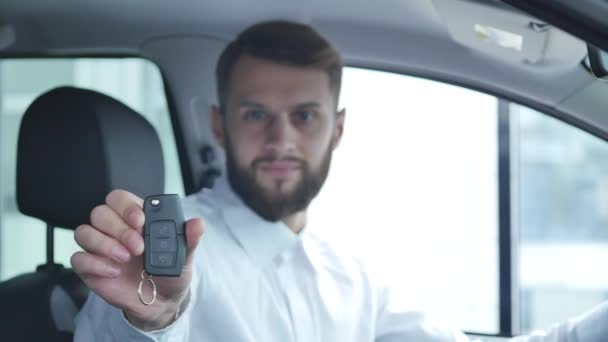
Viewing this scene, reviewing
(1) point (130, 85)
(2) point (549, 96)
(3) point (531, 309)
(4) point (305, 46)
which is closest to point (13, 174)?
(1) point (130, 85)

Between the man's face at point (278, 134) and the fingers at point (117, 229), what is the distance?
668 mm

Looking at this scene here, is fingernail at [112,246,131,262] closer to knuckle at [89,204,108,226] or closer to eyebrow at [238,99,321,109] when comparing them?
knuckle at [89,204,108,226]

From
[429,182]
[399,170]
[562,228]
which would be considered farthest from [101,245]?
[562,228]

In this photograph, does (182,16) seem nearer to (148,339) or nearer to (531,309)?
(148,339)

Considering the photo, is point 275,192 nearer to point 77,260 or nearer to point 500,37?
point 500,37

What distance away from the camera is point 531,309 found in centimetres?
1046

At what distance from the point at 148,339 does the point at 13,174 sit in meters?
0.67

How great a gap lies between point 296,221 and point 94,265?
779 millimetres

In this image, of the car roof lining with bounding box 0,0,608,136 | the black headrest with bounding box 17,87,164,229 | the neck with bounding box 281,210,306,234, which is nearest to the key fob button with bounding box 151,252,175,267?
the black headrest with bounding box 17,87,164,229

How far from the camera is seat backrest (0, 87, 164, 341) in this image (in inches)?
59.6

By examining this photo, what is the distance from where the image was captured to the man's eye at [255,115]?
5.36 ft

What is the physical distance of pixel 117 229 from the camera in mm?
939

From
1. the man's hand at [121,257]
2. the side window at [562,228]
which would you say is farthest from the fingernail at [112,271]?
the side window at [562,228]

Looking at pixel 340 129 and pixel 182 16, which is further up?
pixel 182 16
